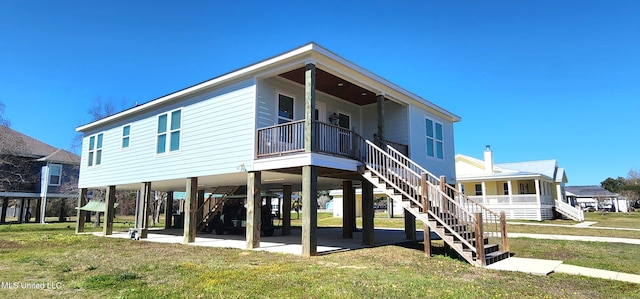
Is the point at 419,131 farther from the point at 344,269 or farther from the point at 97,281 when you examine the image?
the point at 97,281

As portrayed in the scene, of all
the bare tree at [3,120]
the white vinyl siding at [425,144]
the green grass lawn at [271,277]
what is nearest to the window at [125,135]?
the green grass lawn at [271,277]

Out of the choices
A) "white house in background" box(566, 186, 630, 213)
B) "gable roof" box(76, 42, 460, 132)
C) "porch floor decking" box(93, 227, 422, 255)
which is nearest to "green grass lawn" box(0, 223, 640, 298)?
"porch floor decking" box(93, 227, 422, 255)

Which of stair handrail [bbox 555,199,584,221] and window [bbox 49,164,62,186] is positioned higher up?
window [bbox 49,164,62,186]

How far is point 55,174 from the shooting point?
2964 cm

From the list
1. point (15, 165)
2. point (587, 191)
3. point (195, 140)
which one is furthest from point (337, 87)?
point (587, 191)

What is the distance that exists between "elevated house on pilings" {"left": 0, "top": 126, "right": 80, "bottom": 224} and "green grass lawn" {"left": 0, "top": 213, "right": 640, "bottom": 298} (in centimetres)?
2219

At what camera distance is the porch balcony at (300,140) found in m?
9.78

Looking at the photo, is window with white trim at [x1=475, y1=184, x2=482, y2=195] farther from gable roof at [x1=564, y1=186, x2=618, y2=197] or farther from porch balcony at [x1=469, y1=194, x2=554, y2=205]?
gable roof at [x1=564, y1=186, x2=618, y2=197]

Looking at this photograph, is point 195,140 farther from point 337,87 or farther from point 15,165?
point 15,165

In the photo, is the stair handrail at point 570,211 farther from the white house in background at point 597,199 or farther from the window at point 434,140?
the white house in background at point 597,199

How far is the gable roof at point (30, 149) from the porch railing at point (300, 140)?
26.5 m

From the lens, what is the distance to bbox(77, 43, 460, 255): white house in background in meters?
9.73

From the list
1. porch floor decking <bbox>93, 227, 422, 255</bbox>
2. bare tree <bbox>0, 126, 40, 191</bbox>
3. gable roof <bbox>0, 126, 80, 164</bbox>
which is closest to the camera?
porch floor decking <bbox>93, 227, 422, 255</bbox>

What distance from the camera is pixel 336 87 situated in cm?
1204
